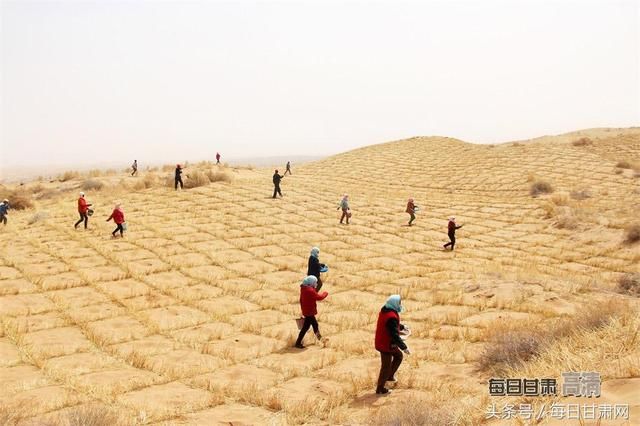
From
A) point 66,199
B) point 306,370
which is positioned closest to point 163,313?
point 306,370

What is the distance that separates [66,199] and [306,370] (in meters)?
21.6

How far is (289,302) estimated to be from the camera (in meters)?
11.8

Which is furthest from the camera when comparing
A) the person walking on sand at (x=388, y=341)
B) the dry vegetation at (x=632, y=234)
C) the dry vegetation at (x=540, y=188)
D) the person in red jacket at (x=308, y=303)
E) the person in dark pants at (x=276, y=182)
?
the dry vegetation at (x=540, y=188)

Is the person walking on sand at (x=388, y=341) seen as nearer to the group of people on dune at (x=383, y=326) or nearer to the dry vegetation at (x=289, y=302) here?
the group of people on dune at (x=383, y=326)

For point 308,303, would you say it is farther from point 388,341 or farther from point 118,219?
point 118,219

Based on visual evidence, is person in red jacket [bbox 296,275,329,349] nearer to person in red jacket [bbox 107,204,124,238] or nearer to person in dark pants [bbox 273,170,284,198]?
person in red jacket [bbox 107,204,124,238]

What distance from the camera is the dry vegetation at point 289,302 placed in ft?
20.5

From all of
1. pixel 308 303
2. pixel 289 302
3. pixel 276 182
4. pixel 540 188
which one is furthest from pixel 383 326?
pixel 540 188

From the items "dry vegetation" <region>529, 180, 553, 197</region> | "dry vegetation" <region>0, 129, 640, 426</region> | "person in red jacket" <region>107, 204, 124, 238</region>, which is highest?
"dry vegetation" <region>529, 180, 553, 197</region>

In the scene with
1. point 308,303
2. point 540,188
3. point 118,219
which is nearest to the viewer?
point 308,303

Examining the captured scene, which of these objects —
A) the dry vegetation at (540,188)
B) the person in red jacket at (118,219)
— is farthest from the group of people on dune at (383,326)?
the dry vegetation at (540,188)

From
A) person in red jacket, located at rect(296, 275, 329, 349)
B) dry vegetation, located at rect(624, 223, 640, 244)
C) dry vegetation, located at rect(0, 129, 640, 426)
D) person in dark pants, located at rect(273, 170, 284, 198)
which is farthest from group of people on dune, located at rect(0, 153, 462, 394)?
person in dark pants, located at rect(273, 170, 284, 198)

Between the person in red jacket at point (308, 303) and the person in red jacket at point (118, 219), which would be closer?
the person in red jacket at point (308, 303)

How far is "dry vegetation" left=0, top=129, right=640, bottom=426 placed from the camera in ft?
20.5
